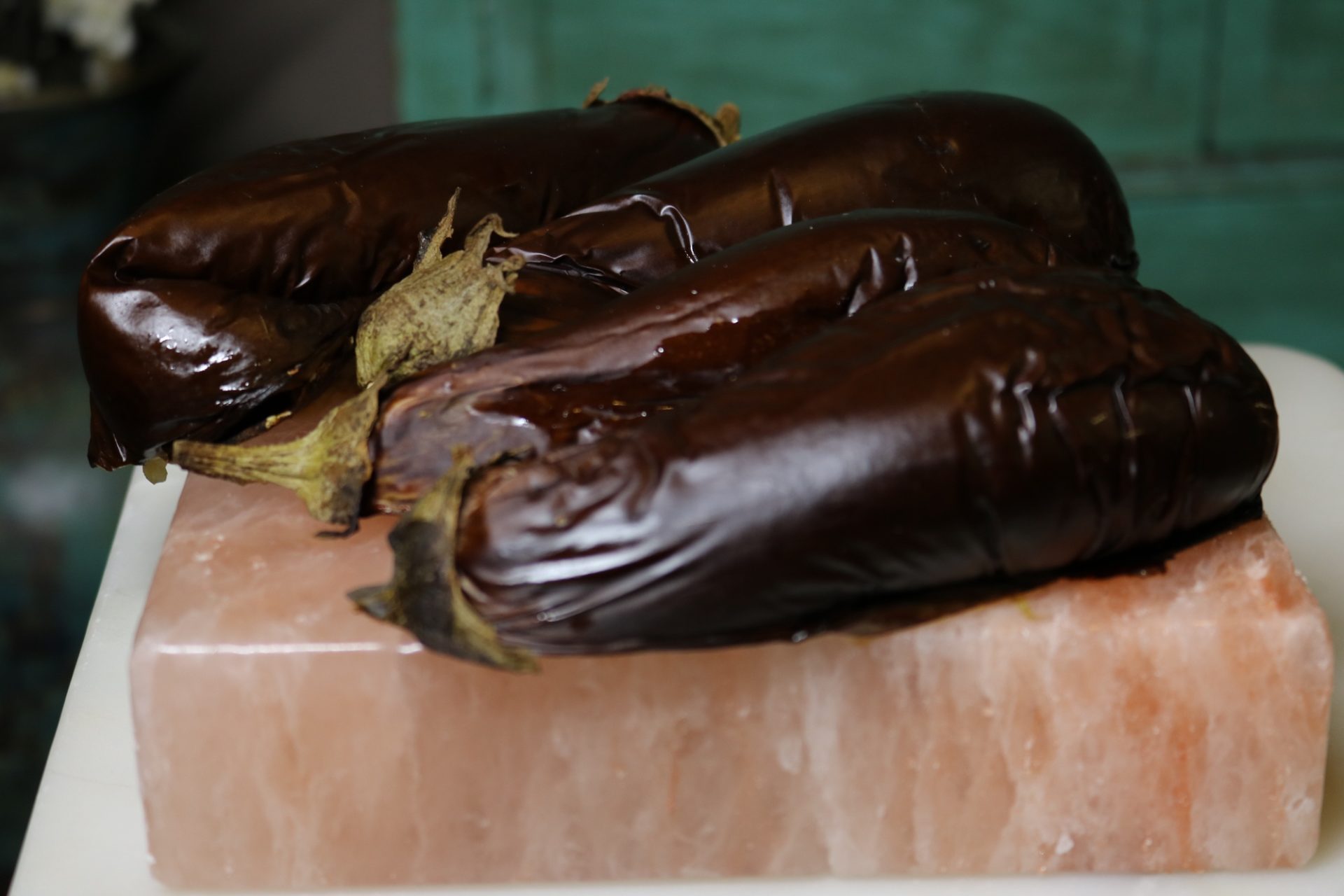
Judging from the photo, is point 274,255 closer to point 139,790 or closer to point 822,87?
point 139,790

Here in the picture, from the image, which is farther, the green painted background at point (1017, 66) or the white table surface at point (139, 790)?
the green painted background at point (1017, 66)

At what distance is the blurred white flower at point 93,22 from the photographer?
216 cm

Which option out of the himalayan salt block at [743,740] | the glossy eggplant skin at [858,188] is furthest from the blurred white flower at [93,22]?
the himalayan salt block at [743,740]

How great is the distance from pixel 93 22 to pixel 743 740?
1802 mm

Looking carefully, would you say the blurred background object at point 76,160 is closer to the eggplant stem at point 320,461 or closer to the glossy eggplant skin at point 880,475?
the eggplant stem at point 320,461

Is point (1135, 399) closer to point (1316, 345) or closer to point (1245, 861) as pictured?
point (1245, 861)

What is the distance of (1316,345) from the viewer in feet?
8.03

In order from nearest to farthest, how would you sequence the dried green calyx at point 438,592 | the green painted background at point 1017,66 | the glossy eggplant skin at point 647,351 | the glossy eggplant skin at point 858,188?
1. the dried green calyx at point 438,592
2. the glossy eggplant skin at point 647,351
3. the glossy eggplant skin at point 858,188
4. the green painted background at point 1017,66

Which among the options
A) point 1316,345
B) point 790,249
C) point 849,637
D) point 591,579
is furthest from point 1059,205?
point 1316,345

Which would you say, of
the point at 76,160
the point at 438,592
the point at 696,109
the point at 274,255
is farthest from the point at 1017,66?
the point at 438,592

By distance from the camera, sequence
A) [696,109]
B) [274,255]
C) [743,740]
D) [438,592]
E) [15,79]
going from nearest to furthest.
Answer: [438,592] → [743,740] → [274,255] → [696,109] → [15,79]

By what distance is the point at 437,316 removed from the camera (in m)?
0.87

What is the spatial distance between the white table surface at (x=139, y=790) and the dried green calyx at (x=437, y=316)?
0.87ft

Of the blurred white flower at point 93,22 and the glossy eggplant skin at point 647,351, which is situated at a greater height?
the glossy eggplant skin at point 647,351
